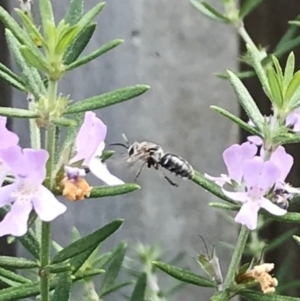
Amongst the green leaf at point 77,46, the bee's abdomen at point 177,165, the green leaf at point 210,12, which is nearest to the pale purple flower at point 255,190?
the bee's abdomen at point 177,165

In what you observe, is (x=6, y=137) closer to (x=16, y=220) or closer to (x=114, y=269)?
(x=16, y=220)

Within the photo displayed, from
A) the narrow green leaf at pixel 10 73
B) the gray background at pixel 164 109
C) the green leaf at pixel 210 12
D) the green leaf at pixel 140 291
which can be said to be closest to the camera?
the narrow green leaf at pixel 10 73

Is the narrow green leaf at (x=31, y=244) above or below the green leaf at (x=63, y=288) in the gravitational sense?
above

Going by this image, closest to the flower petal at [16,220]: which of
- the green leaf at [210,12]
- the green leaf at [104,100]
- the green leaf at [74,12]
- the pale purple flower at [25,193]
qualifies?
the pale purple flower at [25,193]

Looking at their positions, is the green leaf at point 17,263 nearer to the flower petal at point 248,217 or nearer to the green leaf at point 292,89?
the flower petal at point 248,217

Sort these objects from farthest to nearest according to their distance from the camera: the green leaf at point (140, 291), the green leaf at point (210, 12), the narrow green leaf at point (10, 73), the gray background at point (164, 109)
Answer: the gray background at point (164, 109), the green leaf at point (210, 12), the green leaf at point (140, 291), the narrow green leaf at point (10, 73)

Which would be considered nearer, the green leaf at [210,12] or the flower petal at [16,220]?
the flower petal at [16,220]

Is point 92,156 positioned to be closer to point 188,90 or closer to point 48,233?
point 48,233

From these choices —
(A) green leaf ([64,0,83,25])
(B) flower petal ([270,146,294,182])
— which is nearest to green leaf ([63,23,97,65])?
(A) green leaf ([64,0,83,25])

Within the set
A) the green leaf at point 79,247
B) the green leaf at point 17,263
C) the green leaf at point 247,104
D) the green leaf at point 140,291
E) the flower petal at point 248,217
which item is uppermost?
the green leaf at point 247,104
